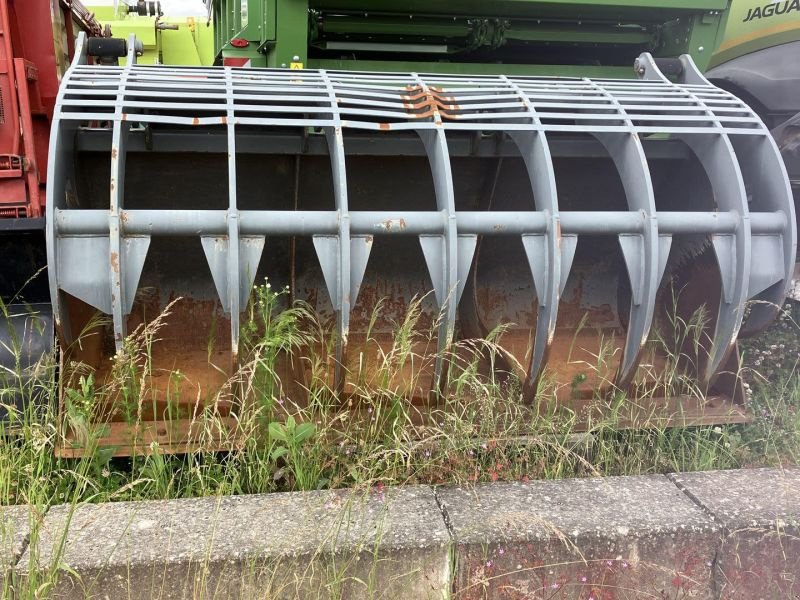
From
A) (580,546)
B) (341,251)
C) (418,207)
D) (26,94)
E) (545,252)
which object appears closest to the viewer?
(580,546)

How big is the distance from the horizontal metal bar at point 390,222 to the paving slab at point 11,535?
820 millimetres

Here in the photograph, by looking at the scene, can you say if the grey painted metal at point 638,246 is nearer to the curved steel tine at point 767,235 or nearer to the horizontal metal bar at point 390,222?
the horizontal metal bar at point 390,222


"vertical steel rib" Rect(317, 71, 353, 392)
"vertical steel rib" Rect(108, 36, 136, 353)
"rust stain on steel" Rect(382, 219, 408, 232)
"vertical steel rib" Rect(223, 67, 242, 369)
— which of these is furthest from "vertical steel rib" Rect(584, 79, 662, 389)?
"vertical steel rib" Rect(108, 36, 136, 353)

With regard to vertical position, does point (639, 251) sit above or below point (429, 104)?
below

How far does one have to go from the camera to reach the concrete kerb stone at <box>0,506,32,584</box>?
1.66m

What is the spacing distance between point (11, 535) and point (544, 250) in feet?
5.88

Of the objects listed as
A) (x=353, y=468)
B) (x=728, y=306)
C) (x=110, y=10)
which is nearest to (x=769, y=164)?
(x=728, y=306)

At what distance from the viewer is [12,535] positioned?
174 cm

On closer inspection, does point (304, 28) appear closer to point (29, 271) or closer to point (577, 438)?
point (29, 271)

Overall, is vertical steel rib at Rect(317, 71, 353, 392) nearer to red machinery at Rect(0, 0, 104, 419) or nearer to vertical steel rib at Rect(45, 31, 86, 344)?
vertical steel rib at Rect(45, 31, 86, 344)

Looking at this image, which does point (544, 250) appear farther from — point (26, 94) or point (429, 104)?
point (26, 94)

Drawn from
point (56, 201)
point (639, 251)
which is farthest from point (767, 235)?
point (56, 201)

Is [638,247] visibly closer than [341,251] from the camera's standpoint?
No

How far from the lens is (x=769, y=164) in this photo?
8.42 feet
